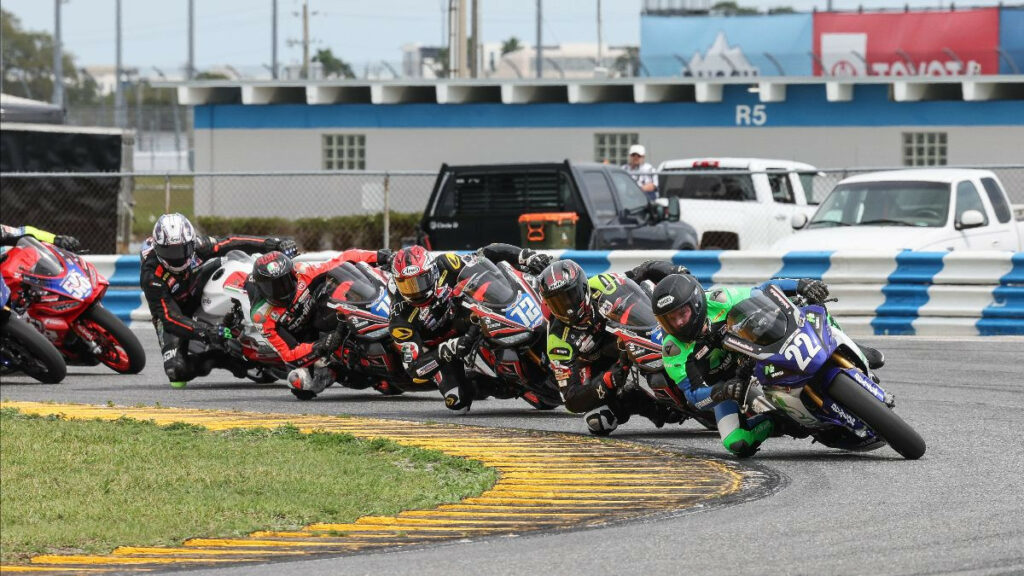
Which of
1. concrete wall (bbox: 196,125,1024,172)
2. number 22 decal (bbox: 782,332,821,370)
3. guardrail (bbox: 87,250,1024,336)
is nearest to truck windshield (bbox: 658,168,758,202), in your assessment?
guardrail (bbox: 87,250,1024,336)

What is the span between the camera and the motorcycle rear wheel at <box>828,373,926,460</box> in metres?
9.15

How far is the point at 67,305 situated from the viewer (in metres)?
14.7

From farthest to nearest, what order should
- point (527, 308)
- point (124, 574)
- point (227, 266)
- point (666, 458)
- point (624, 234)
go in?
point (624, 234) → point (227, 266) → point (527, 308) → point (666, 458) → point (124, 574)

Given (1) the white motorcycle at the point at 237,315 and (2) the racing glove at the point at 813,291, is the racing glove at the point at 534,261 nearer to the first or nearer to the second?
(1) the white motorcycle at the point at 237,315

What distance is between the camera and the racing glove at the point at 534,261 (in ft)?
40.0

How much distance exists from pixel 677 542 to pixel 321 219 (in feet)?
82.3

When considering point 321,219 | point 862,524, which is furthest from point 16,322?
point 321,219

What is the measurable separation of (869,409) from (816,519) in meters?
1.55

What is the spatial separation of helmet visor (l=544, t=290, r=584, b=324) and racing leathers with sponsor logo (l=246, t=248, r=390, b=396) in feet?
9.58

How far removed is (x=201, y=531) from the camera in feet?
25.3

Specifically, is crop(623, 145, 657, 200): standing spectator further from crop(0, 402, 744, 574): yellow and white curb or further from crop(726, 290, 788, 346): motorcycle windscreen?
crop(726, 290, 788, 346): motorcycle windscreen

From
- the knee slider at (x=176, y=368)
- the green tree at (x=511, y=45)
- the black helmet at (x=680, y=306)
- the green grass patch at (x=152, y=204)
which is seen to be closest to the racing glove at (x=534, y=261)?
the black helmet at (x=680, y=306)

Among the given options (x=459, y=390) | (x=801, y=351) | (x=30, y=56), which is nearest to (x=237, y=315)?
(x=459, y=390)

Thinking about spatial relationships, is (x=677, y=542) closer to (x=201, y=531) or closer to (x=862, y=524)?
(x=862, y=524)
